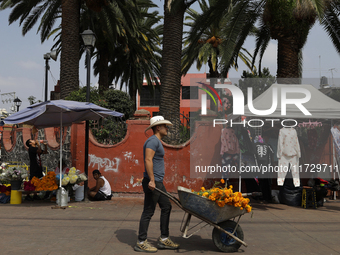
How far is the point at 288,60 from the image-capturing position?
11891mm

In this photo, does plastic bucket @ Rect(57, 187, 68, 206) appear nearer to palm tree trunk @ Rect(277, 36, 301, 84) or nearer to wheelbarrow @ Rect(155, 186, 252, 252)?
wheelbarrow @ Rect(155, 186, 252, 252)

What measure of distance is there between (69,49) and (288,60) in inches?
322

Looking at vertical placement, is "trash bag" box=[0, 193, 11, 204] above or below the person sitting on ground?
below

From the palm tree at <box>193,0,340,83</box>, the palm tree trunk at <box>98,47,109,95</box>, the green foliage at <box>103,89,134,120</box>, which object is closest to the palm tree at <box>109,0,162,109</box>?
the palm tree trunk at <box>98,47,109,95</box>

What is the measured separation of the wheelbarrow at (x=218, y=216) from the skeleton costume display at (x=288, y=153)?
4.84 metres

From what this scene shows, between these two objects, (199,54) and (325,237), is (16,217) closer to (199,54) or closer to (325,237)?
(325,237)

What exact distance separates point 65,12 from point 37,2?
467cm

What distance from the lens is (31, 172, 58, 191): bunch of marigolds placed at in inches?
403

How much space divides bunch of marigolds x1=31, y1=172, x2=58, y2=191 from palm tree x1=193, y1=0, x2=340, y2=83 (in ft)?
19.2

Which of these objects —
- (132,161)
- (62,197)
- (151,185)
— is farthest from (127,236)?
(132,161)

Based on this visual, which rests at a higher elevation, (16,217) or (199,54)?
(199,54)

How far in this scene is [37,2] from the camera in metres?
18.7

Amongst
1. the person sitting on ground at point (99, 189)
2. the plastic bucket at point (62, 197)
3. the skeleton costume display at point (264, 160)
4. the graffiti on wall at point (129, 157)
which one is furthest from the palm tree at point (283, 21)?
the plastic bucket at point (62, 197)

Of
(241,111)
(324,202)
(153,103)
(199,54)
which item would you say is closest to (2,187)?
(241,111)
